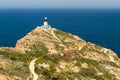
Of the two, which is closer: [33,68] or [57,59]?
[33,68]

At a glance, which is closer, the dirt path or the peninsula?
the dirt path

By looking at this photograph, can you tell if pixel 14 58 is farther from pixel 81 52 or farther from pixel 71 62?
pixel 81 52

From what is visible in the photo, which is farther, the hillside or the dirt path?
the hillside

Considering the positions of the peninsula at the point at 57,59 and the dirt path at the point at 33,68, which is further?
the peninsula at the point at 57,59

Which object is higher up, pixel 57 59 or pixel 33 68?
pixel 33 68

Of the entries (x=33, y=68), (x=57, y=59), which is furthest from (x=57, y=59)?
(x=33, y=68)

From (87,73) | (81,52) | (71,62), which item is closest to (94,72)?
(87,73)

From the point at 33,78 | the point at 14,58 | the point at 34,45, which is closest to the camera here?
the point at 33,78

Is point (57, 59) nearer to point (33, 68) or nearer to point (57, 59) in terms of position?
point (57, 59)
